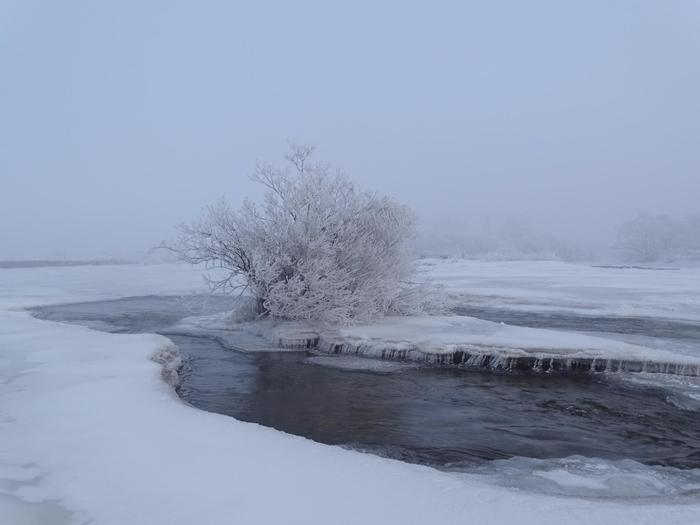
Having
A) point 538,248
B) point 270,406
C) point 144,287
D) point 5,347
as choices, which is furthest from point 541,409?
point 538,248

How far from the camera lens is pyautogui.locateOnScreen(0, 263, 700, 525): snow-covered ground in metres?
5.43

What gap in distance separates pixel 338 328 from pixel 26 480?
13544 mm

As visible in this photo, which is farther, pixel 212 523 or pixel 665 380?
pixel 665 380

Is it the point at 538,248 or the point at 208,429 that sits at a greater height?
the point at 538,248

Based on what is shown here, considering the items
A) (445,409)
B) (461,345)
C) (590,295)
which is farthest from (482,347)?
(590,295)

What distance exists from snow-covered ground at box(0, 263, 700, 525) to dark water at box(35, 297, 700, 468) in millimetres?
1145

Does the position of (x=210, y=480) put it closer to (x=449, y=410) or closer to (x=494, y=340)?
(x=449, y=410)

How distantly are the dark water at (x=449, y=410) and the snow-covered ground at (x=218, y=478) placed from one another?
115cm

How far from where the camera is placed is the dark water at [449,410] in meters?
9.19

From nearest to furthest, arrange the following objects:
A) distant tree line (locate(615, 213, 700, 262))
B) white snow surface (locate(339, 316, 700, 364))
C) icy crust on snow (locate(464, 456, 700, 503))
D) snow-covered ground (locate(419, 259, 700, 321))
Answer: icy crust on snow (locate(464, 456, 700, 503)) < white snow surface (locate(339, 316, 700, 364)) < snow-covered ground (locate(419, 259, 700, 321)) < distant tree line (locate(615, 213, 700, 262))

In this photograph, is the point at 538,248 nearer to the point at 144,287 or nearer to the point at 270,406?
the point at 144,287

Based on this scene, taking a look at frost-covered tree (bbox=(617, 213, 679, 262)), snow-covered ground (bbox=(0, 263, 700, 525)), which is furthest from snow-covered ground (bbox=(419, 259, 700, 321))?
frost-covered tree (bbox=(617, 213, 679, 262))

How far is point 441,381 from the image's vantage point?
14.0 metres

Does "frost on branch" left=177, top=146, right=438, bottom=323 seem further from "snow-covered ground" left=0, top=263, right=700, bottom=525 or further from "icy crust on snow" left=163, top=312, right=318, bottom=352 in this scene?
"snow-covered ground" left=0, top=263, right=700, bottom=525
